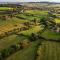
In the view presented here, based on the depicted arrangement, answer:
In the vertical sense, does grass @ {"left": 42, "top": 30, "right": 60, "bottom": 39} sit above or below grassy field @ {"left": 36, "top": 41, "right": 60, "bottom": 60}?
below

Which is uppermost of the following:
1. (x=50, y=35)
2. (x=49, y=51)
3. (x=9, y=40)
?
(x=49, y=51)

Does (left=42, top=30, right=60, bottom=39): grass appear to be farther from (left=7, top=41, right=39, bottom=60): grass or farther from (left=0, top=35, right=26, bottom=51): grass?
(left=7, top=41, right=39, bottom=60): grass

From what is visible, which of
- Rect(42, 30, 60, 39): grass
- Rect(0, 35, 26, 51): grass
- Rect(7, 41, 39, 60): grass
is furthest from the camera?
Rect(42, 30, 60, 39): grass

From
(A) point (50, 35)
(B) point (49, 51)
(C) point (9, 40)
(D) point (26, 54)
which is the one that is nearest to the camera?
(D) point (26, 54)

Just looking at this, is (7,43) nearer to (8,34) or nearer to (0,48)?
(0,48)

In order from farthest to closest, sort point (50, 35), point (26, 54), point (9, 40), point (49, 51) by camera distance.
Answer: point (50, 35) < point (9, 40) < point (49, 51) < point (26, 54)

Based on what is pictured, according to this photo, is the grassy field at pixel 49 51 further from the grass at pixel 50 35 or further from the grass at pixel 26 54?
the grass at pixel 50 35

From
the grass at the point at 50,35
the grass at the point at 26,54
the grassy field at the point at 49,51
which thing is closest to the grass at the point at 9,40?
the grass at the point at 26,54

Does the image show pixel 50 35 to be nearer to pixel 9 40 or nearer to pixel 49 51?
pixel 9 40

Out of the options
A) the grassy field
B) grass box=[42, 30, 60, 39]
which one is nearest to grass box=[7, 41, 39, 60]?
the grassy field

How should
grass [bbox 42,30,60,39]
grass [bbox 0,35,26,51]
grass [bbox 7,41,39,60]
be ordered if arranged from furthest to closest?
grass [bbox 42,30,60,39] < grass [bbox 0,35,26,51] < grass [bbox 7,41,39,60]

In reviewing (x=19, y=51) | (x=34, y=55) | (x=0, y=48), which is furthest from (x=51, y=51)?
(x=0, y=48)

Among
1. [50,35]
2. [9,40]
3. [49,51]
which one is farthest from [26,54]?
[50,35]
